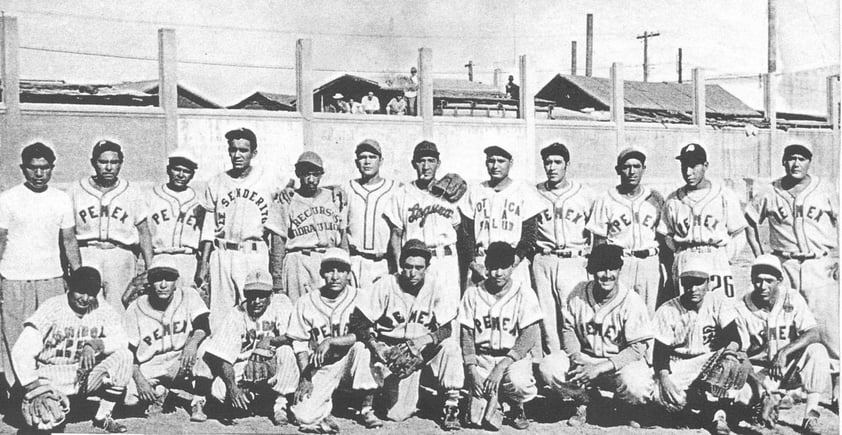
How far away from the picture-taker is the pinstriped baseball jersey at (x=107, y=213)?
488 cm

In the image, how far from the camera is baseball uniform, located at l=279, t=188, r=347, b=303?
193 inches

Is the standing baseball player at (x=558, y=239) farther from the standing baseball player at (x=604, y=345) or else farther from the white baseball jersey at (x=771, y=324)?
the white baseball jersey at (x=771, y=324)

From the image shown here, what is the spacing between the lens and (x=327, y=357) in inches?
179

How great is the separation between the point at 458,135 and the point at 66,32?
10.5 feet

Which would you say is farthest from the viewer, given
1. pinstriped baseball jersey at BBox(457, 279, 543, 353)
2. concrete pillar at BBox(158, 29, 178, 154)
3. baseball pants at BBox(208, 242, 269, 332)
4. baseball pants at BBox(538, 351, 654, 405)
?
concrete pillar at BBox(158, 29, 178, 154)

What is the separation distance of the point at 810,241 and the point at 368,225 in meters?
2.75

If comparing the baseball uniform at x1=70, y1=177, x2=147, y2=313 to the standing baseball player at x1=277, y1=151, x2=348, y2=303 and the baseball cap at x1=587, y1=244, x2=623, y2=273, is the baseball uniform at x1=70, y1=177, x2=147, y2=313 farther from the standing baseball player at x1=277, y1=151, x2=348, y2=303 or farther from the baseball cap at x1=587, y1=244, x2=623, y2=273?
the baseball cap at x1=587, y1=244, x2=623, y2=273

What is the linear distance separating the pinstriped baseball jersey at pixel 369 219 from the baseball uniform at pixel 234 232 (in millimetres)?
466

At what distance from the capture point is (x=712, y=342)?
4562mm

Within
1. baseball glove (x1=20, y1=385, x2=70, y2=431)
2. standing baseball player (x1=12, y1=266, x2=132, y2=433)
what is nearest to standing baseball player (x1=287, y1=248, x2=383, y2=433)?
standing baseball player (x1=12, y1=266, x2=132, y2=433)

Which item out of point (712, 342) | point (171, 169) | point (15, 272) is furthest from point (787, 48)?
point (15, 272)

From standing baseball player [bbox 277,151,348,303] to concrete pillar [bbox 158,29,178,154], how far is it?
6.57ft

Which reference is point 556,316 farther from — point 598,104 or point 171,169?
point 598,104

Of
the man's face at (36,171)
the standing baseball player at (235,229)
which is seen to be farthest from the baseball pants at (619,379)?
the man's face at (36,171)
